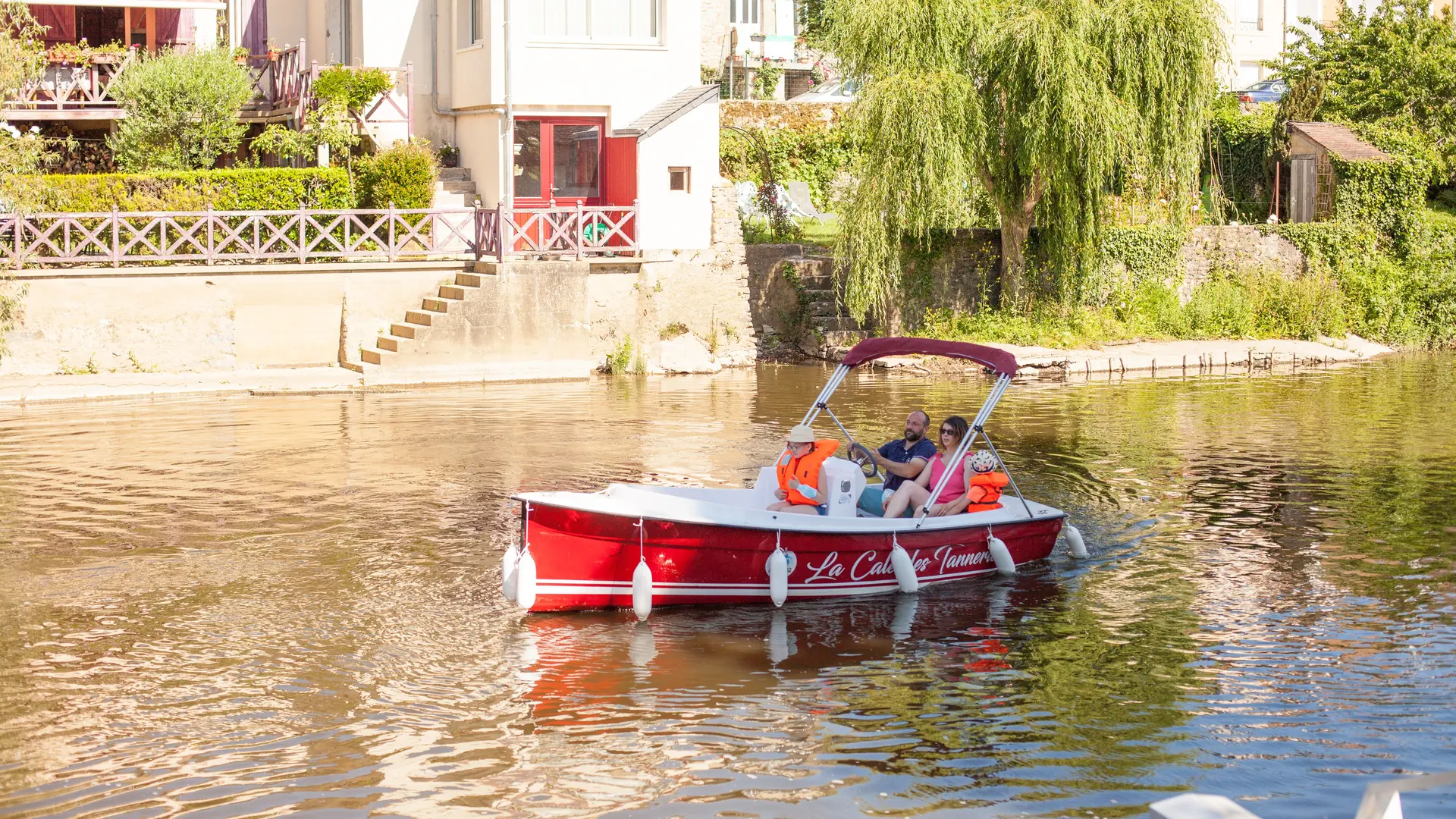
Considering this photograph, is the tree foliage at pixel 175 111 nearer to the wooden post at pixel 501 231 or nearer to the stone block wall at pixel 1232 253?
the wooden post at pixel 501 231

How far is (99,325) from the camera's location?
23641mm

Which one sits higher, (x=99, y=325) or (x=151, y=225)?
(x=151, y=225)

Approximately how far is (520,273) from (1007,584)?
548 inches

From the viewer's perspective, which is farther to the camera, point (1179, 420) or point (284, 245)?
point (284, 245)

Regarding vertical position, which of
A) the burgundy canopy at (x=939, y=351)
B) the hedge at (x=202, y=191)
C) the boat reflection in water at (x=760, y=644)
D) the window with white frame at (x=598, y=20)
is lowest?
the boat reflection in water at (x=760, y=644)

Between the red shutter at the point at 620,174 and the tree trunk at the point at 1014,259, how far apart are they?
21.2 feet

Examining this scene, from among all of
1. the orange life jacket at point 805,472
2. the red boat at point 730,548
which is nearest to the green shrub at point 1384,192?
the red boat at point 730,548

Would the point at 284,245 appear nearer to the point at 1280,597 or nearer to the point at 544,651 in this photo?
the point at 544,651

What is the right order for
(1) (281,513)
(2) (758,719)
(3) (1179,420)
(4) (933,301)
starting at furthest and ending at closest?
(4) (933,301) → (3) (1179,420) → (1) (281,513) → (2) (758,719)

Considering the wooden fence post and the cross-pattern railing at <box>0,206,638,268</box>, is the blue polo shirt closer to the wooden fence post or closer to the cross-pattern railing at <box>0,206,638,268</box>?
the cross-pattern railing at <box>0,206,638,268</box>

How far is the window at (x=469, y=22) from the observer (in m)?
27.8

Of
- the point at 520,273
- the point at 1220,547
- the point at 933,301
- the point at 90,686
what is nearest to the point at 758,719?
the point at 90,686

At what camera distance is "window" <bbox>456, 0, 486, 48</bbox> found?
27797 millimetres

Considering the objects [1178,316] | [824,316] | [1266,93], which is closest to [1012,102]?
[824,316]
